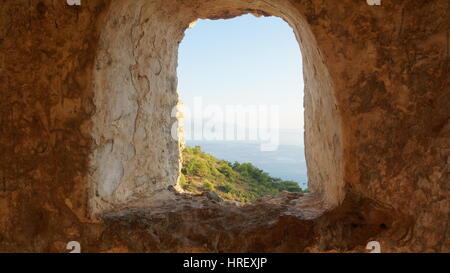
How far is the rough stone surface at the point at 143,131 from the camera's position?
4.85ft

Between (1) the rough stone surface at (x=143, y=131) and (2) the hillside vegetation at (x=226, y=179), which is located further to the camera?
(2) the hillside vegetation at (x=226, y=179)

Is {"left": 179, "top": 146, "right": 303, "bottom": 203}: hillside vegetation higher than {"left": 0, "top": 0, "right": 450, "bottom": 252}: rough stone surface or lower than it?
lower

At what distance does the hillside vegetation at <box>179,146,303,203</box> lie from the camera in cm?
381

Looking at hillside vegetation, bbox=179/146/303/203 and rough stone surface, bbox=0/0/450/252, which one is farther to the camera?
hillside vegetation, bbox=179/146/303/203

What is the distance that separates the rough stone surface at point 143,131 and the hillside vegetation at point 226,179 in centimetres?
164

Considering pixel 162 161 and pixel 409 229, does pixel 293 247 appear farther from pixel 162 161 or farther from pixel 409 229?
pixel 162 161

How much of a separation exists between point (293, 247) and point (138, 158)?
3.49ft

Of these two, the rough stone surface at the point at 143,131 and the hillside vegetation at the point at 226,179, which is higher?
the rough stone surface at the point at 143,131

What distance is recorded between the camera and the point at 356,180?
1529 mm

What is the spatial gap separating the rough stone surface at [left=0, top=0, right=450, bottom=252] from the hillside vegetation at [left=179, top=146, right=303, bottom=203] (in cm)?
164

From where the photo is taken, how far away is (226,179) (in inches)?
177

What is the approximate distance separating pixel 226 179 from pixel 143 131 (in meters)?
2.53

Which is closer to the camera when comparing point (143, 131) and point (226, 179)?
point (143, 131)

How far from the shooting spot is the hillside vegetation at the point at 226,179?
3.81m
